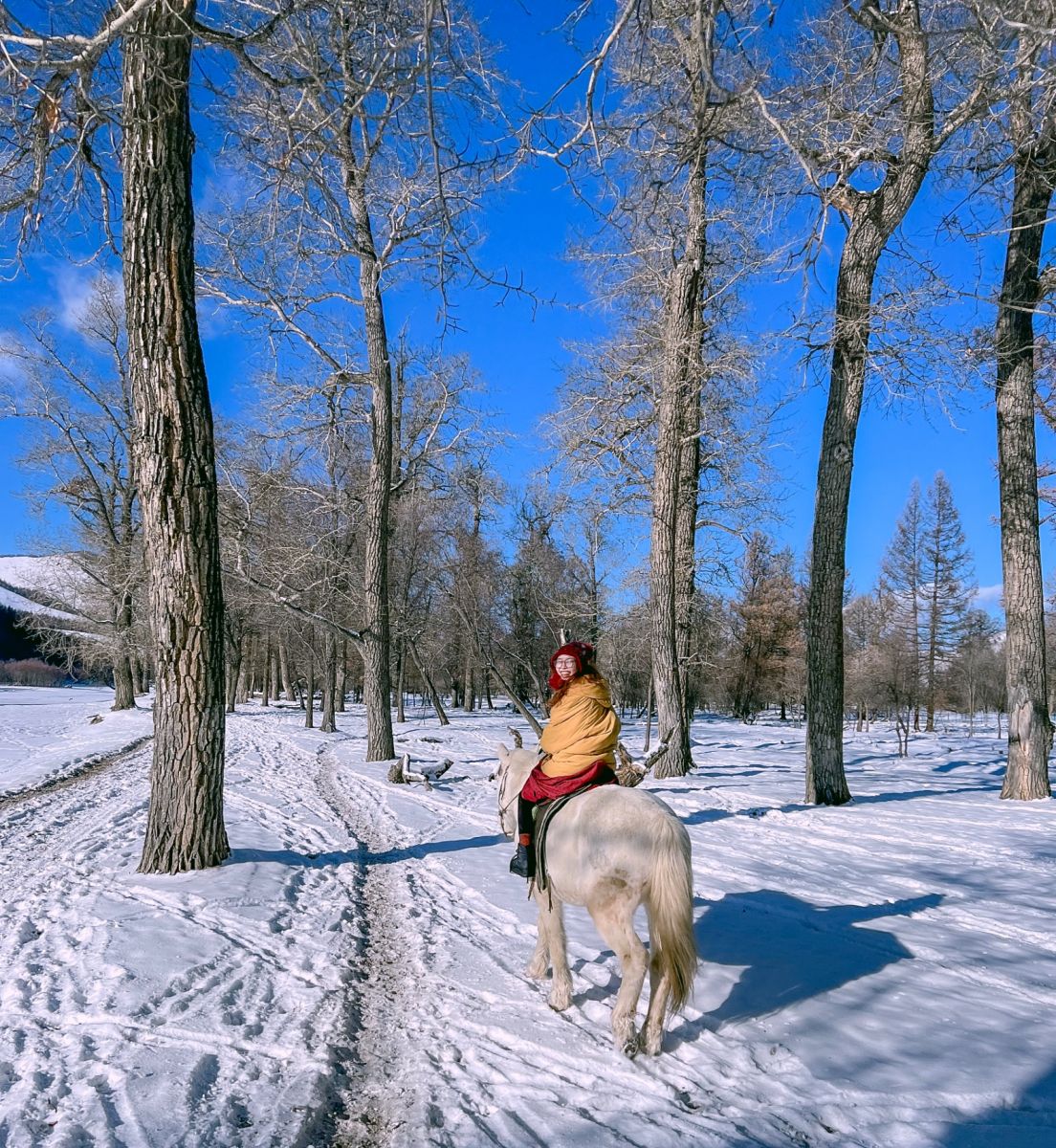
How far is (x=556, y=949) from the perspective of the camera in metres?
3.97

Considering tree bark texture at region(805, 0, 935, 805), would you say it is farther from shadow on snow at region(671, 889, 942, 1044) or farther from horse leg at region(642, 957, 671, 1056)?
horse leg at region(642, 957, 671, 1056)

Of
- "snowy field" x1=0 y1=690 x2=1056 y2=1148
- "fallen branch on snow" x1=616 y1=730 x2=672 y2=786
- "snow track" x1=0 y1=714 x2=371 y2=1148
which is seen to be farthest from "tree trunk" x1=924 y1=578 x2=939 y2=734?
"snow track" x1=0 y1=714 x2=371 y2=1148

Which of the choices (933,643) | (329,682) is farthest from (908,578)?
(329,682)

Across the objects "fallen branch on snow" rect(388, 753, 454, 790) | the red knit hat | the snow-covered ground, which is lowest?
the snow-covered ground

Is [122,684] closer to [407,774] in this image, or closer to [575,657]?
[407,774]

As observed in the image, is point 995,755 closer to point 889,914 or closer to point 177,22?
point 889,914

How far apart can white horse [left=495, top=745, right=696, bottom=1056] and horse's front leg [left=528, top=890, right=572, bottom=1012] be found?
Answer: 0.99ft

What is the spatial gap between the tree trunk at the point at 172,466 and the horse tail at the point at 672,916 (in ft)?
13.2

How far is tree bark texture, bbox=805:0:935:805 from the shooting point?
10008 millimetres

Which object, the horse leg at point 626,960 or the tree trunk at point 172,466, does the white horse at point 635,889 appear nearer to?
the horse leg at point 626,960

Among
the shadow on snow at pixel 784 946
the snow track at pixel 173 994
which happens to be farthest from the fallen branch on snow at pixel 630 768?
the snow track at pixel 173 994

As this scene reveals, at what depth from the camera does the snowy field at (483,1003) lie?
286cm

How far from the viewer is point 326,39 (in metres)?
4.92

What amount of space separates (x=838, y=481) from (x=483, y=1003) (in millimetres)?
8830
